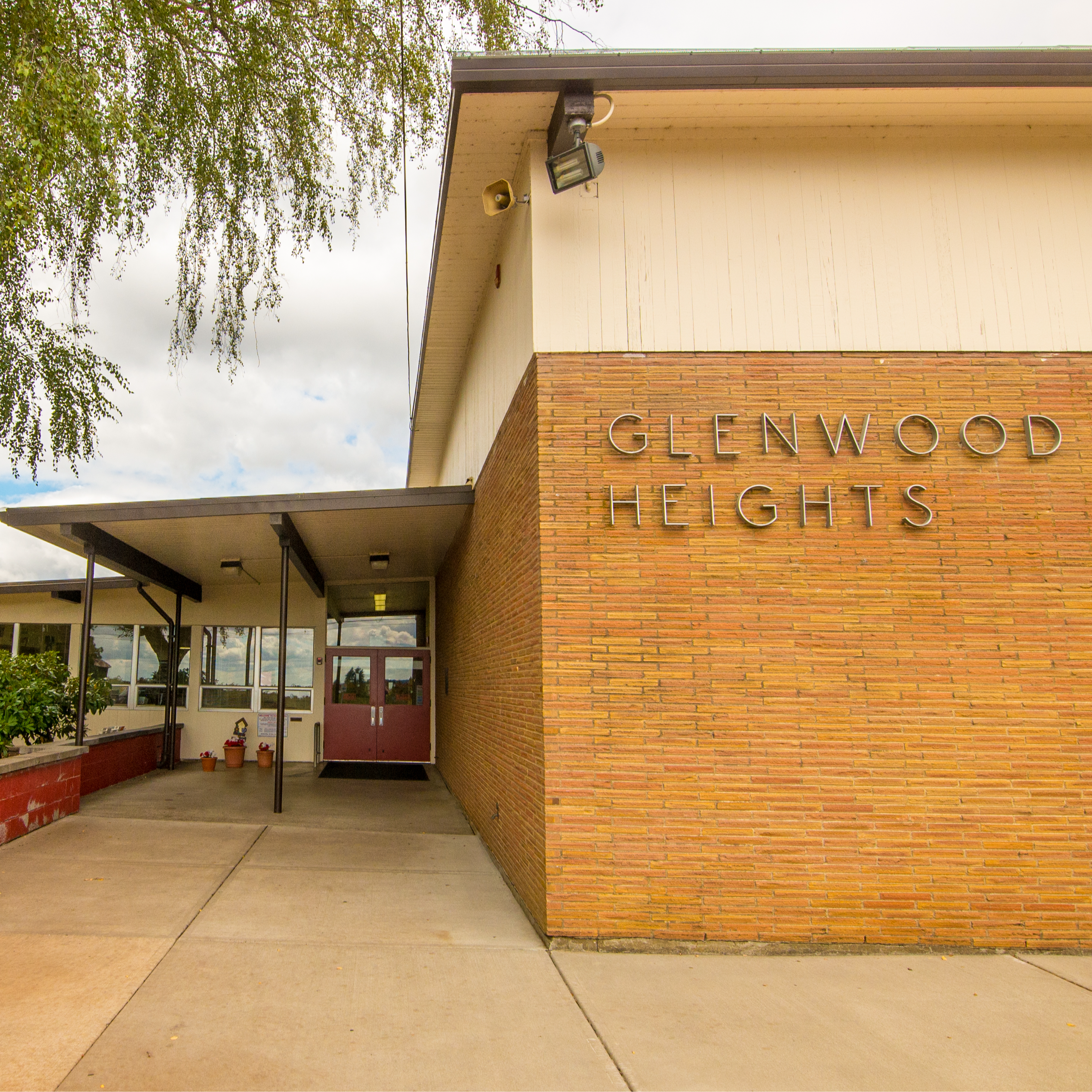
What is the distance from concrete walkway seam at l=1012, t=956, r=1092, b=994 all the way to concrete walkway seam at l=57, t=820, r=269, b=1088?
536 centimetres

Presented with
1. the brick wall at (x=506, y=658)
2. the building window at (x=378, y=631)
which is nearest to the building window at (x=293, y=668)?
the building window at (x=378, y=631)

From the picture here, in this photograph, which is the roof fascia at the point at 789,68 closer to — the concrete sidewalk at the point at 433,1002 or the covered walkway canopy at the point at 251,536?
the covered walkway canopy at the point at 251,536

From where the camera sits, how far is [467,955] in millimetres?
5102

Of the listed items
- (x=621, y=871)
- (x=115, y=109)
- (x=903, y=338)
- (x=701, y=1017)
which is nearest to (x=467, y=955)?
(x=621, y=871)

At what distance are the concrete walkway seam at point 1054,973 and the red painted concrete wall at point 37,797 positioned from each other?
8440 mm

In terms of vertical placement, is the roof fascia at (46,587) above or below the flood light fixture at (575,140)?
below

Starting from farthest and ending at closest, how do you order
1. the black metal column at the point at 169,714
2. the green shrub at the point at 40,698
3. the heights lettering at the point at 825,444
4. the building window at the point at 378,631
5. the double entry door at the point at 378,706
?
1. the building window at the point at 378,631
2. the double entry door at the point at 378,706
3. the black metal column at the point at 169,714
4. the green shrub at the point at 40,698
5. the heights lettering at the point at 825,444

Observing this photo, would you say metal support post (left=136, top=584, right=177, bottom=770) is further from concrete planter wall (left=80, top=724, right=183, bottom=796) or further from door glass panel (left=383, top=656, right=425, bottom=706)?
door glass panel (left=383, top=656, right=425, bottom=706)

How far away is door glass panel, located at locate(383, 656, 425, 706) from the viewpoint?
49.7ft

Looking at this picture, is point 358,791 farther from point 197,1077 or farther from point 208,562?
point 197,1077

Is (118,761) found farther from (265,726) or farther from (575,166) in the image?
(575,166)

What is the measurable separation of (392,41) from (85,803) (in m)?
9.10

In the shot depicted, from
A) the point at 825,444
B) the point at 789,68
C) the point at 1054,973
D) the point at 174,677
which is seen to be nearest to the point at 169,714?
the point at 174,677

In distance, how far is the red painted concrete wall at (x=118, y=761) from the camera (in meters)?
10.6
